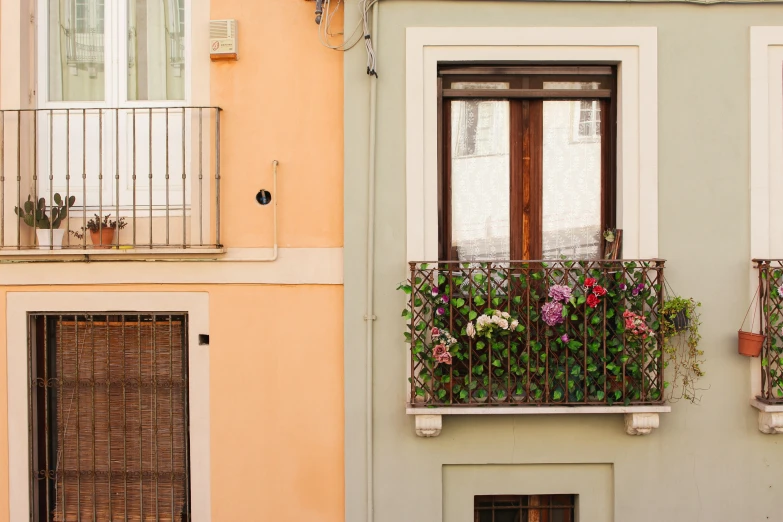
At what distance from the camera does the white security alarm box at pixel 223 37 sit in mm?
5078

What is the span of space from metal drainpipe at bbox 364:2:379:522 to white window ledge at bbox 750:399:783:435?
9.56ft

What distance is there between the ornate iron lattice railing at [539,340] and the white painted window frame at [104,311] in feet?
5.45

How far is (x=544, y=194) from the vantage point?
534cm

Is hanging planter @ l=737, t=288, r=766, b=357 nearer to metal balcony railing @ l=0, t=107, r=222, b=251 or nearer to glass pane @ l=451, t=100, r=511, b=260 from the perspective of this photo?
glass pane @ l=451, t=100, r=511, b=260

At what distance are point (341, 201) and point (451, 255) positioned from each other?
3.23ft

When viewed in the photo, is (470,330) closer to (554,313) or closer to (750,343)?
(554,313)

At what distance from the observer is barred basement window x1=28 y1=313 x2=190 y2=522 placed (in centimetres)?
528

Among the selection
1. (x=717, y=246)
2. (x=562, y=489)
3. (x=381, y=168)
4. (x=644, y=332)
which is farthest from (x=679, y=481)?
(x=381, y=168)

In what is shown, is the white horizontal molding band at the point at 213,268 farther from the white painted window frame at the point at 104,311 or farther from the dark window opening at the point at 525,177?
the dark window opening at the point at 525,177

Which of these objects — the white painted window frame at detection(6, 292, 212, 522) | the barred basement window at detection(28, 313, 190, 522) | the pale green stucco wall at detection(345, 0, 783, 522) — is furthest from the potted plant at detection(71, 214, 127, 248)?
the pale green stucco wall at detection(345, 0, 783, 522)

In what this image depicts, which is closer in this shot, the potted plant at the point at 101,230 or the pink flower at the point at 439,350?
the pink flower at the point at 439,350

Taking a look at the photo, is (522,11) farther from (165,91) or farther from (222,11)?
(165,91)

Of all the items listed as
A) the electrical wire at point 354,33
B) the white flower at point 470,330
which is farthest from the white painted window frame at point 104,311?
the electrical wire at point 354,33

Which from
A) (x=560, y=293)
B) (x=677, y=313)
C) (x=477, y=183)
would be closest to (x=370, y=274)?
(x=477, y=183)
